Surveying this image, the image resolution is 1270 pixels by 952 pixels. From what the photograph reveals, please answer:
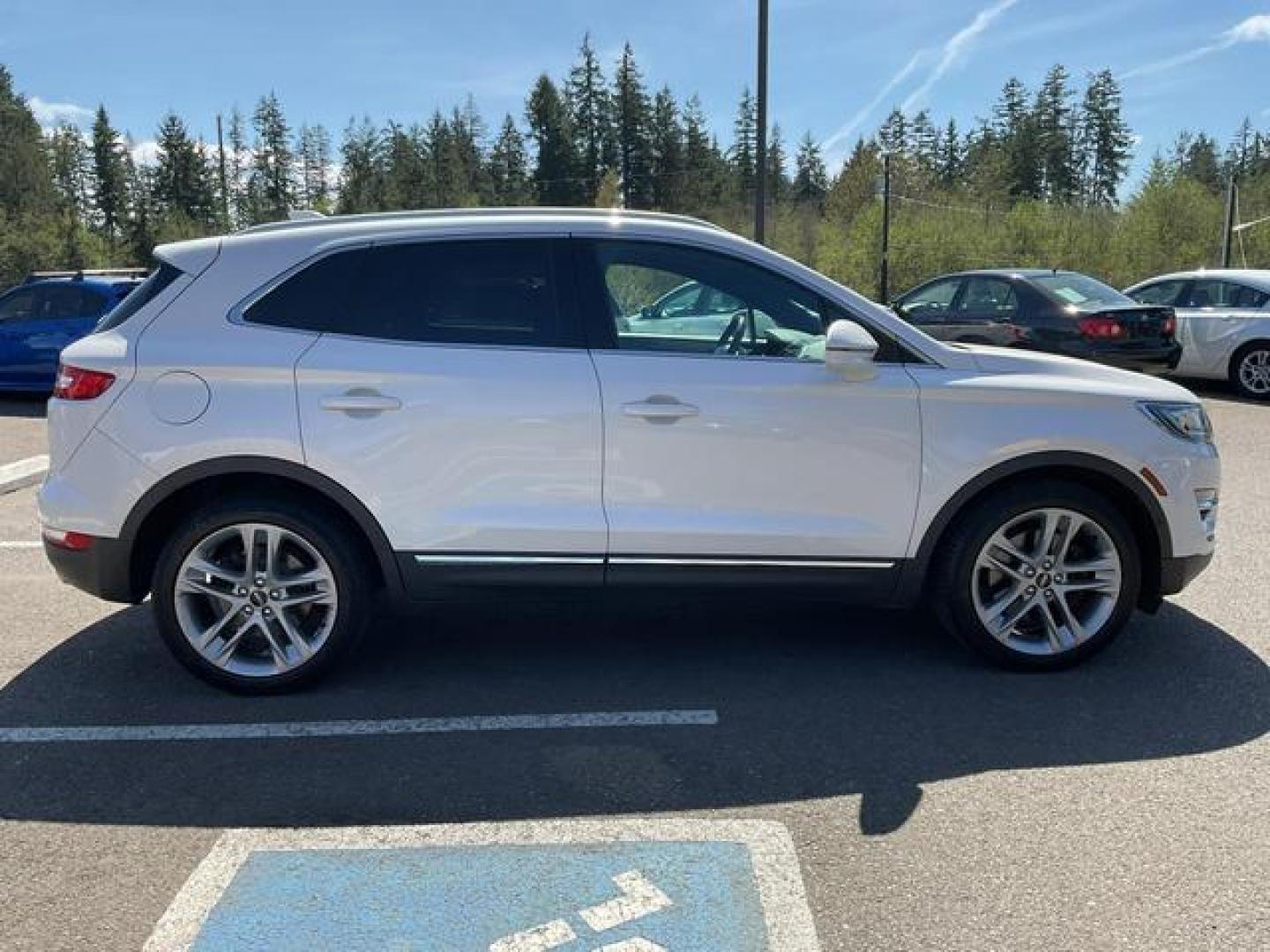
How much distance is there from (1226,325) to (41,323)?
47.4 feet

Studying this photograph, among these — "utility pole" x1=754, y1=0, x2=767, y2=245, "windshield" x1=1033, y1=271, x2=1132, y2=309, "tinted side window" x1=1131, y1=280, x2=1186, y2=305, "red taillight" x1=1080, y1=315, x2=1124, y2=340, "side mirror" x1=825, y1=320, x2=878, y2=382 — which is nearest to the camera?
"side mirror" x1=825, y1=320, x2=878, y2=382

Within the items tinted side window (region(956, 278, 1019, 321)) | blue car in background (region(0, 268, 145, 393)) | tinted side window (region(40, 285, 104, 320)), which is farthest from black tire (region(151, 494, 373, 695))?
tinted side window (region(40, 285, 104, 320))

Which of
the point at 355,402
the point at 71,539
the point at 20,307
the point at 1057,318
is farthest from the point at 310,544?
the point at 20,307

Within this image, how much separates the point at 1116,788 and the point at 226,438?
338cm

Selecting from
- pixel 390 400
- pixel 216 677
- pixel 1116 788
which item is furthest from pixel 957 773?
pixel 216 677

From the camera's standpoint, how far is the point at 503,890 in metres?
2.89

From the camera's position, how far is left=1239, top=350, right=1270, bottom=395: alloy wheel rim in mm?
12469

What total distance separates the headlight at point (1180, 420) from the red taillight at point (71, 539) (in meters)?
4.26

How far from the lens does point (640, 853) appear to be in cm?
306

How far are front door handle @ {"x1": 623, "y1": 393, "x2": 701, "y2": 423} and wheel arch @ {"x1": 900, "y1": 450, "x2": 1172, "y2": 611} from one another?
1.12m

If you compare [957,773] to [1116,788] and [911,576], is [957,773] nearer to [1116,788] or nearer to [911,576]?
[1116,788]

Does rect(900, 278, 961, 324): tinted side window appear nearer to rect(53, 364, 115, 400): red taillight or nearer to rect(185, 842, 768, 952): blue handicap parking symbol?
rect(53, 364, 115, 400): red taillight

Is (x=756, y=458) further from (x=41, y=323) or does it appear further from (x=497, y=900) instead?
(x=41, y=323)

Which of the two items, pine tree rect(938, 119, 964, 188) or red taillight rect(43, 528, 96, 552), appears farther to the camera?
pine tree rect(938, 119, 964, 188)
